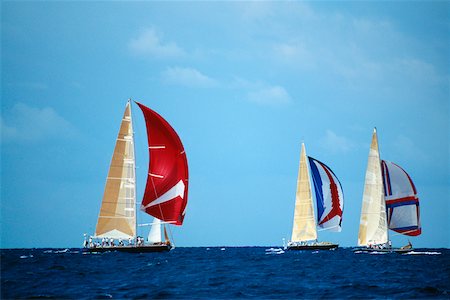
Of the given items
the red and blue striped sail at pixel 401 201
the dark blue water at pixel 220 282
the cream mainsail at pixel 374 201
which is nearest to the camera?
the dark blue water at pixel 220 282

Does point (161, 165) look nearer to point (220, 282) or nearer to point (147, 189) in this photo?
point (147, 189)

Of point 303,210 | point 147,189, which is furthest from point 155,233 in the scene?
point 303,210

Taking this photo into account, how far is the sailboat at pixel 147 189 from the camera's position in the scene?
2235 inches

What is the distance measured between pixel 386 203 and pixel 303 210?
13.3 m

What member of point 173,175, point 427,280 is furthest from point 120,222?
point 427,280

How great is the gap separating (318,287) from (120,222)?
28195mm

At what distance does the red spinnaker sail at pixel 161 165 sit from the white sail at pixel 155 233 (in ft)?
2.07

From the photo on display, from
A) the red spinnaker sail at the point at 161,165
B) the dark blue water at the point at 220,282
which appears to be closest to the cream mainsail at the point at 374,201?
the dark blue water at the point at 220,282

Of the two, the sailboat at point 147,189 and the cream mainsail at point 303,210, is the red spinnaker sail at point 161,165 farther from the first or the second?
the cream mainsail at point 303,210

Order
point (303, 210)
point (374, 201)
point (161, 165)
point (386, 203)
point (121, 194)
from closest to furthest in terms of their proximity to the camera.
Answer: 1. point (121, 194)
2. point (161, 165)
3. point (386, 203)
4. point (374, 201)
5. point (303, 210)

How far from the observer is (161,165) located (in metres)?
58.2

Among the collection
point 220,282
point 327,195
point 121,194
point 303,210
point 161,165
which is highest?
point 161,165

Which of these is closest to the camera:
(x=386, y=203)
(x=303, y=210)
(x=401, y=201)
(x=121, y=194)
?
(x=121, y=194)

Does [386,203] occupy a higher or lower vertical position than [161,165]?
lower
